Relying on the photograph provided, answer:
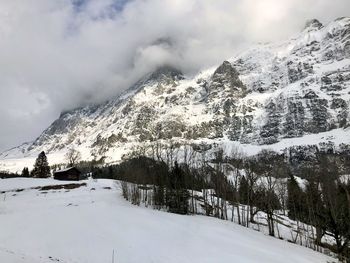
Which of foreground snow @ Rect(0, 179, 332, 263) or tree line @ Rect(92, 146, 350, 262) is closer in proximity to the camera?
foreground snow @ Rect(0, 179, 332, 263)

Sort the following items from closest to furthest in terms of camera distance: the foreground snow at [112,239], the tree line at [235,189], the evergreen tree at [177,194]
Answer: the foreground snow at [112,239] < the tree line at [235,189] < the evergreen tree at [177,194]

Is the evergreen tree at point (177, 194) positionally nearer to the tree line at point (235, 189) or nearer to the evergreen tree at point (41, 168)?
the tree line at point (235, 189)

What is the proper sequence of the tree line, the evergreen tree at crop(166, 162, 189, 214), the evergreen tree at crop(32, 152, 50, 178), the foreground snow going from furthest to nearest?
1. the evergreen tree at crop(32, 152, 50, 178)
2. the evergreen tree at crop(166, 162, 189, 214)
3. the tree line
4. the foreground snow

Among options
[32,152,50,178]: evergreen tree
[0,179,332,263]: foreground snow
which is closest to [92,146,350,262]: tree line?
[0,179,332,263]: foreground snow

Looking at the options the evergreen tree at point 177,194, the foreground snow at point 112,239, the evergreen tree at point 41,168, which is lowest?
the foreground snow at point 112,239

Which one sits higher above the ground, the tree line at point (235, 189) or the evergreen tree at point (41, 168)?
the evergreen tree at point (41, 168)

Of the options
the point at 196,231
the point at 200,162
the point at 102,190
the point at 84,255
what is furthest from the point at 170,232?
the point at 200,162

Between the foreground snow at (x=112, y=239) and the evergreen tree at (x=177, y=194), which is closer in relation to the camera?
the foreground snow at (x=112, y=239)

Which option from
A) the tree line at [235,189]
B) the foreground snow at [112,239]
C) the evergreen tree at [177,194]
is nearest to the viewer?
the foreground snow at [112,239]

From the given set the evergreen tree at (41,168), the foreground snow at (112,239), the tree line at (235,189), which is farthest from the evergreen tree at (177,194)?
the evergreen tree at (41,168)

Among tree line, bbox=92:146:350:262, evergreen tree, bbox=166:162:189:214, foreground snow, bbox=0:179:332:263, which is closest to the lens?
foreground snow, bbox=0:179:332:263

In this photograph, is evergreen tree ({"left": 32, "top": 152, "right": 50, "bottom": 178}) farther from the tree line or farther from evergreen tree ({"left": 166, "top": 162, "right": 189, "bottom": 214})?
evergreen tree ({"left": 166, "top": 162, "right": 189, "bottom": 214})

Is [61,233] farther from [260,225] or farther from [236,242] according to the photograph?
[260,225]

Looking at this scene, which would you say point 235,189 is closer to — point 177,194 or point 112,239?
point 177,194
